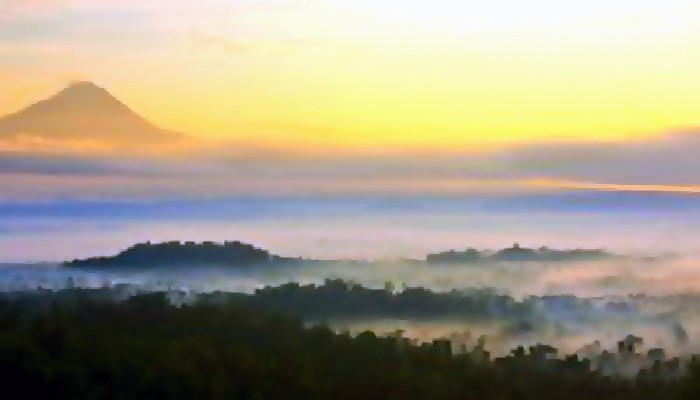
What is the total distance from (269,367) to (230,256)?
115 feet

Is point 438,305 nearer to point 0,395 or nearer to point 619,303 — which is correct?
point 619,303

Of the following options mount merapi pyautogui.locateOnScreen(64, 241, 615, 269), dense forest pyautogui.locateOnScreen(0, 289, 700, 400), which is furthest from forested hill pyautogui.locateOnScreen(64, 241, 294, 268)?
dense forest pyautogui.locateOnScreen(0, 289, 700, 400)

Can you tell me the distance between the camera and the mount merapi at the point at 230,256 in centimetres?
4538

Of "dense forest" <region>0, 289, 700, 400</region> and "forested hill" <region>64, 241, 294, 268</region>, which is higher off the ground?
"forested hill" <region>64, 241, 294, 268</region>

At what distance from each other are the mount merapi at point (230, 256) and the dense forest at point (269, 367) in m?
27.8

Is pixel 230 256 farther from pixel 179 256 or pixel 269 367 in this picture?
pixel 269 367

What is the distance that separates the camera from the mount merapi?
45375 mm

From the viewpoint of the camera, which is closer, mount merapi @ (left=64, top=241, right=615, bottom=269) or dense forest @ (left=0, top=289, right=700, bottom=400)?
dense forest @ (left=0, top=289, right=700, bottom=400)

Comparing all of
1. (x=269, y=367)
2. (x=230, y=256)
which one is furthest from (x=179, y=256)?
(x=269, y=367)

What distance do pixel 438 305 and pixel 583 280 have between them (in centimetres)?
970

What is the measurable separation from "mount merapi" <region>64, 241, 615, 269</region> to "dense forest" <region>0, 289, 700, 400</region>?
91.1 ft

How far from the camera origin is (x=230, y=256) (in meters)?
47.5

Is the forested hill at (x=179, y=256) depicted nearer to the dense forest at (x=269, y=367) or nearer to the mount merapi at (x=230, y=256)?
the mount merapi at (x=230, y=256)

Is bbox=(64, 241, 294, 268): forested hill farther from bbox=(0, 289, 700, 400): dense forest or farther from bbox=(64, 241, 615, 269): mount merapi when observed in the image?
bbox=(0, 289, 700, 400): dense forest
